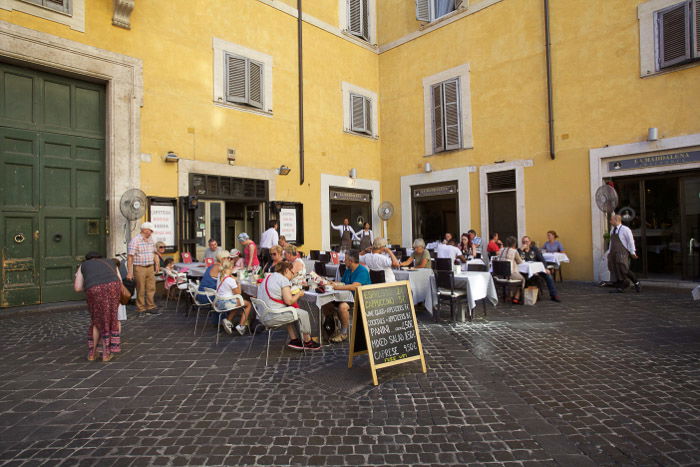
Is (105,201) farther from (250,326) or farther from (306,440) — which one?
(306,440)

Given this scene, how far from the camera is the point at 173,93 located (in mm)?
9758

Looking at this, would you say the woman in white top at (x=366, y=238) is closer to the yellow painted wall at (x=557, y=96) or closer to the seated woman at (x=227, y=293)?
the yellow painted wall at (x=557, y=96)

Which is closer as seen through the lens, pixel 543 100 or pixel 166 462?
pixel 166 462

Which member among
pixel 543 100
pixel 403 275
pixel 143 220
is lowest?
pixel 403 275

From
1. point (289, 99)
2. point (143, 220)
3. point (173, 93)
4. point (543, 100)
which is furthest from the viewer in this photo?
point (289, 99)

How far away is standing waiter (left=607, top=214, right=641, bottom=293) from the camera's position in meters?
8.77

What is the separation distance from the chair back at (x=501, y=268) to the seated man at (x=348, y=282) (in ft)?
11.4

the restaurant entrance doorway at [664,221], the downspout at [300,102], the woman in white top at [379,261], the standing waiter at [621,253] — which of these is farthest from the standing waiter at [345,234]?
the restaurant entrance doorway at [664,221]

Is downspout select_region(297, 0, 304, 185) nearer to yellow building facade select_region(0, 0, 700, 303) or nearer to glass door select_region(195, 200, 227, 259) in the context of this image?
yellow building facade select_region(0, 0, 700, 303)

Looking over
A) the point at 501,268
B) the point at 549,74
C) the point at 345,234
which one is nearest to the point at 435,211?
the point at 345,234

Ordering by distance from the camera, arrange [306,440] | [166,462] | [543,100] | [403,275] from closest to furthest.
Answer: [166,462], [306,440], [403,275], [543,100]

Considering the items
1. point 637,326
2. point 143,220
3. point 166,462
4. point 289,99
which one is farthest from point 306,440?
point 289,99

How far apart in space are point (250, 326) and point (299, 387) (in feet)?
8.42

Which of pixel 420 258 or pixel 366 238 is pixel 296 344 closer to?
pixel 420 258
